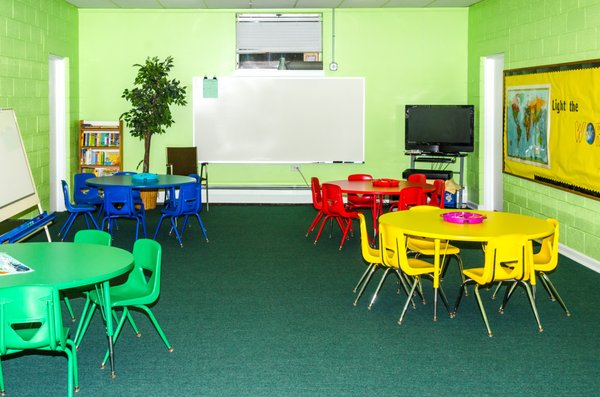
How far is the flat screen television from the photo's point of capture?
39.0 ft

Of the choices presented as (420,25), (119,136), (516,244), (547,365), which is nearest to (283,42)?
(420,25)

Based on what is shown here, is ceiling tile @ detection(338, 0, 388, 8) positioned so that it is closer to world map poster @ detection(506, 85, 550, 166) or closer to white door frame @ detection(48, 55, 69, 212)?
world map poster @ detection(506, 85, 550, 166)

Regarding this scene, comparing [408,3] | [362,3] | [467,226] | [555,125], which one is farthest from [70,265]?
[408,3]

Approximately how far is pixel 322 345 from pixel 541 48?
18.1 ft

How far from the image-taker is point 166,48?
12.6 meters

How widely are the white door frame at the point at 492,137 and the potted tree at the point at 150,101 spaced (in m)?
4.63

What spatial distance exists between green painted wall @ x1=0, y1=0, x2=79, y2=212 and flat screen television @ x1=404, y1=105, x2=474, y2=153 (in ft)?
17.2

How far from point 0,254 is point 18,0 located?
6.11m

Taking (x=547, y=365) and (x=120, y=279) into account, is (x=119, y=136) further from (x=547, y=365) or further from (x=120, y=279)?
(x=547, y=365)

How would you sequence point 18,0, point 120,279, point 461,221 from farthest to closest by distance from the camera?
point 18,0 → point 120,279 → point 461,221

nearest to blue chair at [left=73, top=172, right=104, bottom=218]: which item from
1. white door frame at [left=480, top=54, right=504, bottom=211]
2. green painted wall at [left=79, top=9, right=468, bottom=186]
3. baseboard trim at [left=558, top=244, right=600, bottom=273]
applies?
green painted wall at [left=79, top=9, right=468, bottom=186]

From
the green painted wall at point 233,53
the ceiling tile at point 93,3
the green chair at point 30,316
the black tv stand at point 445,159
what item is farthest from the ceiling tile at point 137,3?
the green chair at point 30,316

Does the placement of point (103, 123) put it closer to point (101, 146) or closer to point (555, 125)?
point (101, 146)

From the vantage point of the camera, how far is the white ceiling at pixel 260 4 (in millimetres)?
11836
